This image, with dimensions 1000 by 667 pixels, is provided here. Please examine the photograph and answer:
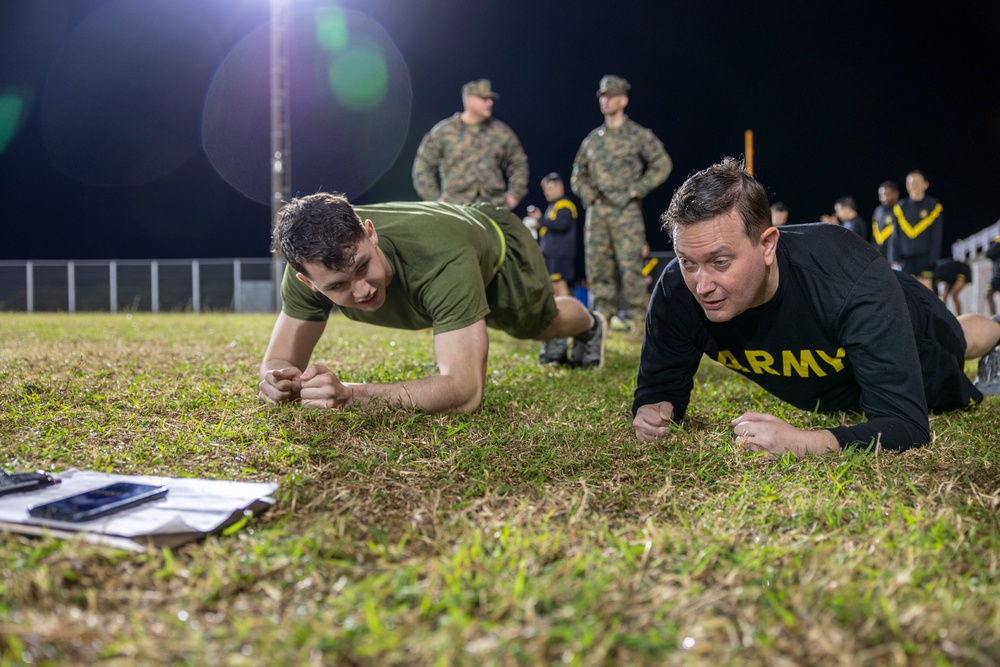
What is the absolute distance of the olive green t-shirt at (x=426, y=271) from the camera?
2873mm

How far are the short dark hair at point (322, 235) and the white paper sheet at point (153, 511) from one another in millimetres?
1050

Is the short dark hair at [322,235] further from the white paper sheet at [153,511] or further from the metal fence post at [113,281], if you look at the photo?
the metal fence post at [113,281]

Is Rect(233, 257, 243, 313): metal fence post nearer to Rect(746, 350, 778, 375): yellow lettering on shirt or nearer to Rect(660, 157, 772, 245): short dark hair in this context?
Rect(746, 350, 778, 375): yellow lettering on shirt

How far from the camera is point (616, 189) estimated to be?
279 inches

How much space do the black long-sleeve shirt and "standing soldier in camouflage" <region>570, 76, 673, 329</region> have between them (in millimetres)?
4423

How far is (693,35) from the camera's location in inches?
1228

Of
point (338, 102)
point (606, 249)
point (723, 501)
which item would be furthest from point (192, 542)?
point (338, 102)

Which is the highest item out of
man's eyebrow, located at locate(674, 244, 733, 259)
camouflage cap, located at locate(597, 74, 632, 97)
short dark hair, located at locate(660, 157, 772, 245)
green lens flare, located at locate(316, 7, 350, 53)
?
green lens flare, located at locate(316, 7, 350, 53)

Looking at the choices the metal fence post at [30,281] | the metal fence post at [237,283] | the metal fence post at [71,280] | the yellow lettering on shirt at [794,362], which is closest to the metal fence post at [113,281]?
the metal fence post at [71,280]

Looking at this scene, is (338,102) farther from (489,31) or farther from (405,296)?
(405,296)

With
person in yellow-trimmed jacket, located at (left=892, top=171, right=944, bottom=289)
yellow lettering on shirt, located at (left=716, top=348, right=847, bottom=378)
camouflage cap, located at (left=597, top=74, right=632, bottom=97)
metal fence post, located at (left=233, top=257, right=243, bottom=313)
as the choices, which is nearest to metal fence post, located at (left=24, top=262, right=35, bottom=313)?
metal fence post, located at (left=233, top=257, right=243, bottom=313)

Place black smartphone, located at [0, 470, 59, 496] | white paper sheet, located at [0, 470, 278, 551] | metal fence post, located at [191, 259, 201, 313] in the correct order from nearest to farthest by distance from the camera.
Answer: white paper sheet, located at [0, 470, 278, 551] < black smartphone, located at [0, 470, 59, 496] < metal fence post, located at [191, 259, 201, 313]

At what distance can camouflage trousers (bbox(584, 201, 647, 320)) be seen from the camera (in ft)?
23.6

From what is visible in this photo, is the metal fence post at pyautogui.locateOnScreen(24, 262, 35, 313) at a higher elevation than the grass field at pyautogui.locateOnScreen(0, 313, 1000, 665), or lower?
lower
